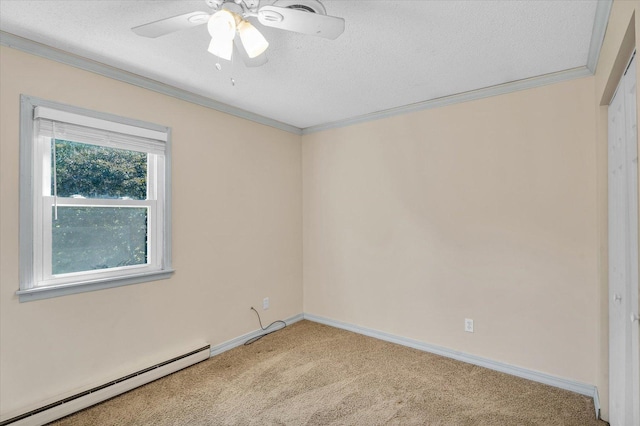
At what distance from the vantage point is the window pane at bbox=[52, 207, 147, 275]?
2.23 meters

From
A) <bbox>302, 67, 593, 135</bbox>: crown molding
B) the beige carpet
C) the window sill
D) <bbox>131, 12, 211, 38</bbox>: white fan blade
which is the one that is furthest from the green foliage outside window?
<bbox>302, 67, 593, 135</bbox>: crown molding

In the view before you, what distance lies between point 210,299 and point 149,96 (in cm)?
183

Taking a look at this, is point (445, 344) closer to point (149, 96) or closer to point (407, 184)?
point (407, 184)

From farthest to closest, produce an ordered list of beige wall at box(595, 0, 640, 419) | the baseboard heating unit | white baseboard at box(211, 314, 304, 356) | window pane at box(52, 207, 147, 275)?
→ 1. white baseboard at box(211, 314, 304, 356)
2. window pane at box(52, 207, 147, 275)
3. the baseboard heating unit
4. beige wall at box(595, 0, 640, 419)

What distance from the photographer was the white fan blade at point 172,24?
1.49 m

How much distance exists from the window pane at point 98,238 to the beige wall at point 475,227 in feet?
6.41

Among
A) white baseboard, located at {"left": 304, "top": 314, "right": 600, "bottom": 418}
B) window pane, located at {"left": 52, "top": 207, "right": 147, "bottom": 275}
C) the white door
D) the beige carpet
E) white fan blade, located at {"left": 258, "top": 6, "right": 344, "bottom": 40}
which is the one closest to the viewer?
white fan blade, located at {"left": 258, "top": 6, "right": 344, "bottom": 40}

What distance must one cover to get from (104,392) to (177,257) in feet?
3.46

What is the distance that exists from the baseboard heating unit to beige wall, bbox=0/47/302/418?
0.18 feet

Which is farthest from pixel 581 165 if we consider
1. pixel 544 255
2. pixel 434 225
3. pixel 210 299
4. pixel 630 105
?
pixel 210 299

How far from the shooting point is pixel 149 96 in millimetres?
2650

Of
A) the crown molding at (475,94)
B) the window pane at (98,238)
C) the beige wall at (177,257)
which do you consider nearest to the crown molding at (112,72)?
the beige wall at (177,257)

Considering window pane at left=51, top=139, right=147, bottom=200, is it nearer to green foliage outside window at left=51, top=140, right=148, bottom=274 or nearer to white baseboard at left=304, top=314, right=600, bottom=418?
green foliage outside window at left=51, top=140, right=148, bottom=274

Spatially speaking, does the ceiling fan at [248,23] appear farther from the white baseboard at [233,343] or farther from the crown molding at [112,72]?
the white baseboard at [233,343]
